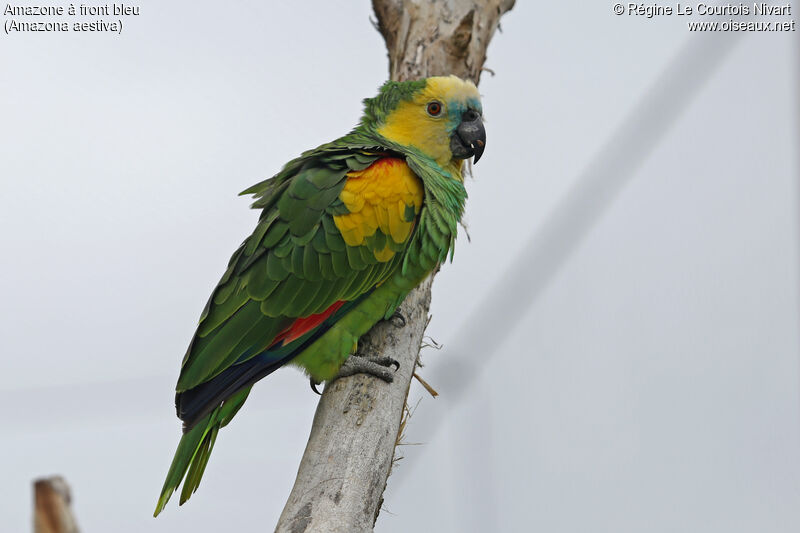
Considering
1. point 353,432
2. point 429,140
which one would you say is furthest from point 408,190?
point 353,432

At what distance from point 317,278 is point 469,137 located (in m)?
0.81

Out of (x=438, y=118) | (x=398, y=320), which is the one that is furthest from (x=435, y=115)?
(x=398, y=320)

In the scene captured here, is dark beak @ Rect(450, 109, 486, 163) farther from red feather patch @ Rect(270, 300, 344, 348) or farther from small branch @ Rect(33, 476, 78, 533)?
small branch @ Rect(33, 476, 78, 533)

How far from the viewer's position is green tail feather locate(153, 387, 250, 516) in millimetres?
2008

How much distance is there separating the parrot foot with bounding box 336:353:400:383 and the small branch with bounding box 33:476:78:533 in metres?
1.34

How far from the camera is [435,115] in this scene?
8.45 feet

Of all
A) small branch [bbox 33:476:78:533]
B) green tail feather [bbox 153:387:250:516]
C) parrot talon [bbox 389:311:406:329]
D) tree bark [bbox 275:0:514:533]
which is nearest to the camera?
small branch [bbox 33:476:78:533]

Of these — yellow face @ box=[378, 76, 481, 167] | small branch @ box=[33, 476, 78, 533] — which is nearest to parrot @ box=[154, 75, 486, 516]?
yellow face @ box=[378, 76, 481, 167]

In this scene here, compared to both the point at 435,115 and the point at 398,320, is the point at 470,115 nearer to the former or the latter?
the point at 435,115

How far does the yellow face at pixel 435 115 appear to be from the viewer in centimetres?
256

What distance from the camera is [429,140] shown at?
2.59 m

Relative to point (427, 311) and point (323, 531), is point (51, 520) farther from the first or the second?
point (427, 311)

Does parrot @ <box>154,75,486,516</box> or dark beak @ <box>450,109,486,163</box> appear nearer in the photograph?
parrot @ <box>154,75,486,516</box>

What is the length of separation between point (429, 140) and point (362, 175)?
44cm
